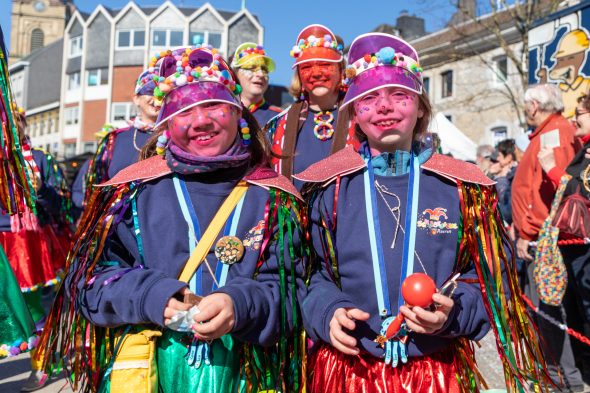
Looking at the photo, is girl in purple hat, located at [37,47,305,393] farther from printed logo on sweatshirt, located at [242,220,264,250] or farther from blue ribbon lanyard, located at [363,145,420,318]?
blue ribbon lanyard, located at [363,145,420,318]

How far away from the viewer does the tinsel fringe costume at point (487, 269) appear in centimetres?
217

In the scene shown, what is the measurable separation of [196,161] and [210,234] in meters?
0.26

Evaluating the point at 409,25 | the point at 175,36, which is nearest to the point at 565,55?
the point at 409,25

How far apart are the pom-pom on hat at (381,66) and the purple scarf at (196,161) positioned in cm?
50

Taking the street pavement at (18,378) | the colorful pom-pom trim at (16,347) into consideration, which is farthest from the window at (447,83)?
the colorful pom-pom trim at (16,347)

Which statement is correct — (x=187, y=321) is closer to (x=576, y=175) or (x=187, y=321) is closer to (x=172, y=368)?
(x=172, y=368)

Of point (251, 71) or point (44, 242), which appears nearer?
point (251, 71)

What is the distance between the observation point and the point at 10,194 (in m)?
2.70

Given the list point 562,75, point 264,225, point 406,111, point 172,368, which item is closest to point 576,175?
point 406,111

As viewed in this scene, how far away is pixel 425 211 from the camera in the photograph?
2.18 meters

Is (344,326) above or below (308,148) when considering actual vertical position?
below

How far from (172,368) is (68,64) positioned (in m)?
45.8

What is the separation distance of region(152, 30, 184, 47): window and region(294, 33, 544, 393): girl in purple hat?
40.6 meters

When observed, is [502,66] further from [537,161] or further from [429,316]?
[429,316]
